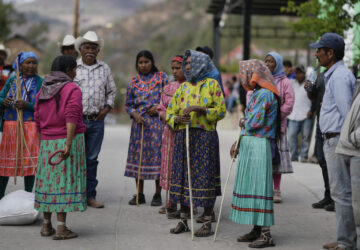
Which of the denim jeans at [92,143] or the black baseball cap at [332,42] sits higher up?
the black baseball cap at [332,42]

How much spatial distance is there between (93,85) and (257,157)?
278 centimetres

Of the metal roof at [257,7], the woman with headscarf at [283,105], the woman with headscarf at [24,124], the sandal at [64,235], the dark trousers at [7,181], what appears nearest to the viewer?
the sandal at [64,235]

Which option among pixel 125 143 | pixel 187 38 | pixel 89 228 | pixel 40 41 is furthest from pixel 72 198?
pixel 187 38

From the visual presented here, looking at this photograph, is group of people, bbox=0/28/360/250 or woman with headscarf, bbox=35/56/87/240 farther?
woman with headscarf, bbox=35/56/87/240

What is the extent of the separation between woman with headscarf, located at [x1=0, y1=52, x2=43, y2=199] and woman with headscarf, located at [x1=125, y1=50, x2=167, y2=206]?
1319 mm

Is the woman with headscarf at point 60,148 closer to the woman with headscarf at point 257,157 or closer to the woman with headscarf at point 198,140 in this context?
the woman with headscarf at point 198,140

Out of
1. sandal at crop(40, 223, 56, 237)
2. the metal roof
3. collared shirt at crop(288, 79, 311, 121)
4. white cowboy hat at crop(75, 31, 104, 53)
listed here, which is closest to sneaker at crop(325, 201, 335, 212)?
sandal at crop(40, 223, 56, 237)

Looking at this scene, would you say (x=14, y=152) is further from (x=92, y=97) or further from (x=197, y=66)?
(x=197, y=66)

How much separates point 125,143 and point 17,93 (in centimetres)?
1002

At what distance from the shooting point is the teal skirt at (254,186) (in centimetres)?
548

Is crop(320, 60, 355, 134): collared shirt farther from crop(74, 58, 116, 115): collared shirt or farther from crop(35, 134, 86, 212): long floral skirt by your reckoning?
crop(74, 58, 116, 115): collared shirt

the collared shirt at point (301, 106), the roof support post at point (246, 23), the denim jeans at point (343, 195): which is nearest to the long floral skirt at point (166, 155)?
the denim jeans at point (343, 195)

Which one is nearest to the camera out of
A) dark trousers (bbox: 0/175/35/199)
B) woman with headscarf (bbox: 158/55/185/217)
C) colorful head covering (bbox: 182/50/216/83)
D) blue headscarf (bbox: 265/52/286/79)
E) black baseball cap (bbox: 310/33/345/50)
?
black baseball cap (bbox: 310/33/345/50)

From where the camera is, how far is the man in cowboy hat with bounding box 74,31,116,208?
7277mm
